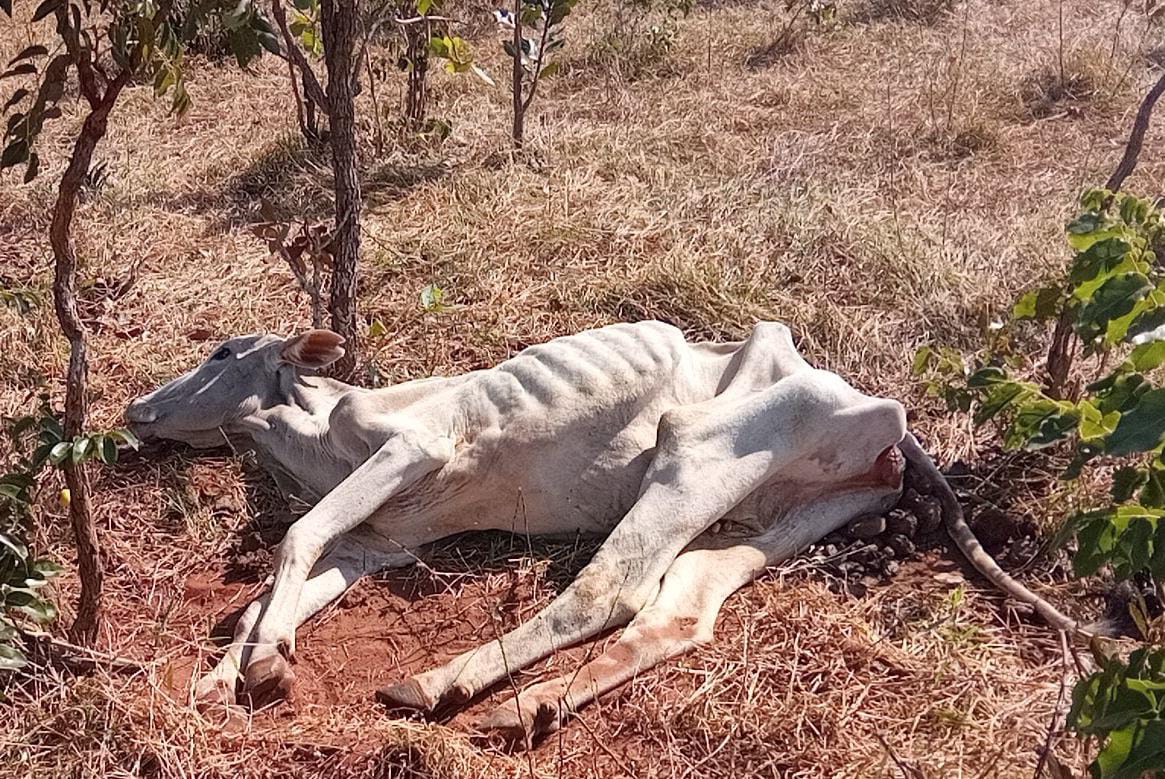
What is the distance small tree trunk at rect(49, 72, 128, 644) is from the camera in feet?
8.77

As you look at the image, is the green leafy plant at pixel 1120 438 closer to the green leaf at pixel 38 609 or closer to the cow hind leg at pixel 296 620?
the cow hind leg at pixel 296 620

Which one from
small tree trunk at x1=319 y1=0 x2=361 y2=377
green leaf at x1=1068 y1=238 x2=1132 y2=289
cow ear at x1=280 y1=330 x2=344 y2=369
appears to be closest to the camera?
green leaf at x1=1068 y1=238 x2=1132 y2=289

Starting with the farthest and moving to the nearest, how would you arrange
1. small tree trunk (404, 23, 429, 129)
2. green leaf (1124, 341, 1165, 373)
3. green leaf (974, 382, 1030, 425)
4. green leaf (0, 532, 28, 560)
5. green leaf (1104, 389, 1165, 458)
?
small tree trunk (404, 23, 429, 129)
green leaf (0, 532, 28, 560)
green leaf (974, 382, 1030, 425)
green leaf (1124, 341, 1165, 373)
green leaf (1104, 389, 1165, 458)

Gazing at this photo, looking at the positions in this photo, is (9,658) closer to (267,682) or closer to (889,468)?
(267,682)

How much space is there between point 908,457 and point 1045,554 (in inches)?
21.8

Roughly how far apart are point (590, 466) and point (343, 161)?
1.50m

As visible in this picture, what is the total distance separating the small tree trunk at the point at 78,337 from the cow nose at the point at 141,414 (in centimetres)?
111

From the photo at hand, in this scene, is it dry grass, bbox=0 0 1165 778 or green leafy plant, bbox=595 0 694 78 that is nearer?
dry grass, bbox=0 0 1165 778

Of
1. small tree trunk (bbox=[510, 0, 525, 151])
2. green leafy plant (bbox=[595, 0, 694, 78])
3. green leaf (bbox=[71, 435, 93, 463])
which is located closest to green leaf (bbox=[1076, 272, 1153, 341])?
green leaf (bbox=[71, 435, 93, 463])

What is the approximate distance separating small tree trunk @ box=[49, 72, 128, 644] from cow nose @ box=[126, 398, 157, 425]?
43.7 inches

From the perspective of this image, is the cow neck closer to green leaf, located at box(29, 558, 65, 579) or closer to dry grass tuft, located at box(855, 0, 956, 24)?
green leaf, located at box(29, 558, 65, 579)

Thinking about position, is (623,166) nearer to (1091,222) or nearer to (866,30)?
(866,30)

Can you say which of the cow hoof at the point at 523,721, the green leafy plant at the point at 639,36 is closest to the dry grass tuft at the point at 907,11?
the green leafy plant at the point at 639,36

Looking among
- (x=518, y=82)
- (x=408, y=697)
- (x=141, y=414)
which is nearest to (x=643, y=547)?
(x=408, y=697)
